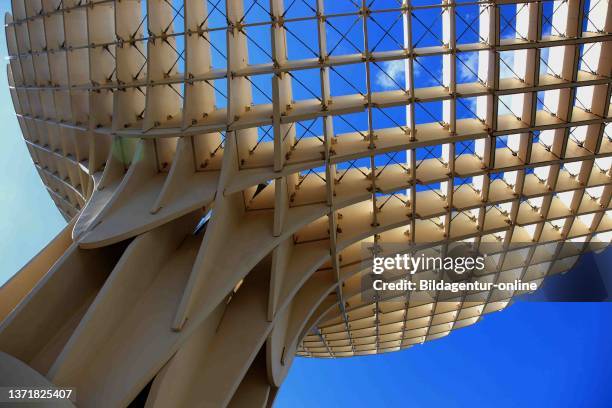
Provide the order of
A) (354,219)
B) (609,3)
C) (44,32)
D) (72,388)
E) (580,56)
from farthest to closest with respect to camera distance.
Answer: (44,32) < (354,219) < (580,56) < (609,3) < (72,388)

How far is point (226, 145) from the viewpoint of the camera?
21078 mm

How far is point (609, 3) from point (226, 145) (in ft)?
52.7

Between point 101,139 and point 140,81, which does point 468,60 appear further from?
point 101,139

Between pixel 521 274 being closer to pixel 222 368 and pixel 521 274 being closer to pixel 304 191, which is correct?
pixel 304 191

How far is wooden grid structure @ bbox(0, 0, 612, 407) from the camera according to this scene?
19.8 m

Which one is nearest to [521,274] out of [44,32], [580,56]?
[580,56]

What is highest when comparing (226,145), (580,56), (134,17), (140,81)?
(580,56)

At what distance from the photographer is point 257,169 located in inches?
873

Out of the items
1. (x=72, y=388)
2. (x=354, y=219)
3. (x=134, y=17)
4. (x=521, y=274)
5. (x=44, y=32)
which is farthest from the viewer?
(x=521, y=274)

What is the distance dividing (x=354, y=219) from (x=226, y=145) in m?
8.58

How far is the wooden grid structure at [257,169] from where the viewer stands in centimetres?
1981

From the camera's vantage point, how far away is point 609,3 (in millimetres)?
20859

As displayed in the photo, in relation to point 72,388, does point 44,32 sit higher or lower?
higher

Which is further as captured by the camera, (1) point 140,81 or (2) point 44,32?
(2) point 44,32
